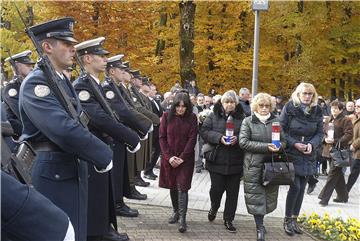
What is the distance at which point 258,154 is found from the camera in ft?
21.8

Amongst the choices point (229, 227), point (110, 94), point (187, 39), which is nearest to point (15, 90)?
point (110, 94)

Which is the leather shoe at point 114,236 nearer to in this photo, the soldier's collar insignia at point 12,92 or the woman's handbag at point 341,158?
the soldier's collar insignia at point 12,92

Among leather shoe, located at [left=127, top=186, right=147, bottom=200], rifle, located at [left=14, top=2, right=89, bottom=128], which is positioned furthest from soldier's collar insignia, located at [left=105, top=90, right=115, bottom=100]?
leather shoe, located at [left=127, top=186, right=147, bottom=200]

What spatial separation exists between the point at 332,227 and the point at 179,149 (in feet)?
8.11

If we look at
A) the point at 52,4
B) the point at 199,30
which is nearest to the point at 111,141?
the point at 52,4

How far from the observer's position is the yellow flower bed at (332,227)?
7.00 meters

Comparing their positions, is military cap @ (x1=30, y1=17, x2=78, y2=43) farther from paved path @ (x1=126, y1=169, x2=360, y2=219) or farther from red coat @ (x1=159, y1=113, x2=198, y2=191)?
paved path @ (x1=126, y1=169, x2=360, y2=219)

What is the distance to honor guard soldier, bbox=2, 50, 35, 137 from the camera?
19.6 ft

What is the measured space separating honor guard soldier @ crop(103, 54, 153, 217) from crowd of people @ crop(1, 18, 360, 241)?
0.6 inches

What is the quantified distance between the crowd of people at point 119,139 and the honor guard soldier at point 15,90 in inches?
0.5

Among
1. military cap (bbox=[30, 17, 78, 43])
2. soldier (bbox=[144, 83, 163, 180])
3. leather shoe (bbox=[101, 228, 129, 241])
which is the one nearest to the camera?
military cap (bbox=[30, 17, 78, 43])

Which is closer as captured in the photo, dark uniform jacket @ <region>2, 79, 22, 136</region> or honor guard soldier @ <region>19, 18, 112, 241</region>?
honor guard soldier @ <region>19, 18, 112, 241</region>

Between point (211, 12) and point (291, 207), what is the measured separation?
54.5 feet

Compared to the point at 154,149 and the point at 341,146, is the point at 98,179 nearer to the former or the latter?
the point at 341,146
